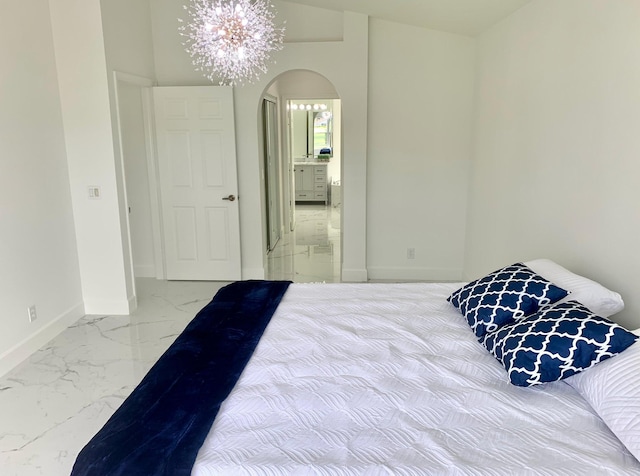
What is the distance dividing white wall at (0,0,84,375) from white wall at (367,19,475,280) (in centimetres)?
287

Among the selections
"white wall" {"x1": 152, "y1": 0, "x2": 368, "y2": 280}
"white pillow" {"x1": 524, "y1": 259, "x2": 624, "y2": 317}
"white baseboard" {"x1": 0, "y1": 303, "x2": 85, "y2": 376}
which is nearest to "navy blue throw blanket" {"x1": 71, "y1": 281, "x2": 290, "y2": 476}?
"white pillow" {"x1": 524, "y1": 259, "x2": 624, "y2": 317}

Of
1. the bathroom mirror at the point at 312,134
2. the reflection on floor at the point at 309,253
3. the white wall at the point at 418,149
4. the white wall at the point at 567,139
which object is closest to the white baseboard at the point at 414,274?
the white wall at the point at 418,149

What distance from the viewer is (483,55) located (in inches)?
170

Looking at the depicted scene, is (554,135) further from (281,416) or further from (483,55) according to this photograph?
(281,416)

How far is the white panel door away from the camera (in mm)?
4793

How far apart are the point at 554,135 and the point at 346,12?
256 centimetres

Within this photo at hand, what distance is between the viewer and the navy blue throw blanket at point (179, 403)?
140cm

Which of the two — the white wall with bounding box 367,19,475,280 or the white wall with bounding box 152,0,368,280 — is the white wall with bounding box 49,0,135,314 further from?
the white wall with bounding box 367,19,475,280

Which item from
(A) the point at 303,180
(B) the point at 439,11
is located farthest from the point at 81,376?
(A) the point at 303,180

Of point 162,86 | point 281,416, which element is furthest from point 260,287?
point 162,86

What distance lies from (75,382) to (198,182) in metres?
2.49

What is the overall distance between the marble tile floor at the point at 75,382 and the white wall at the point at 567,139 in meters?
2.78

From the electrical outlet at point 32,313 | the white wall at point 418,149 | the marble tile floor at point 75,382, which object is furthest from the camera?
the white wall at point 418,149

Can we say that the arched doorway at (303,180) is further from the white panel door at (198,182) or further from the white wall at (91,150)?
the white wall at (91,150)
